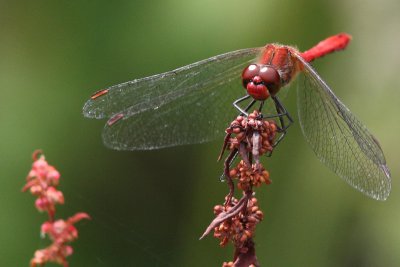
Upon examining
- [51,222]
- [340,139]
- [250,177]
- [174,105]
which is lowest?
[51,222]

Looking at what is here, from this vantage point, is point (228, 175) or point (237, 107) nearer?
point (228, 175)

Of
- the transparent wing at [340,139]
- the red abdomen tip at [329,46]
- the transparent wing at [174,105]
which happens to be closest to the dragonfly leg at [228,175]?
the transparent wing at [340,139]

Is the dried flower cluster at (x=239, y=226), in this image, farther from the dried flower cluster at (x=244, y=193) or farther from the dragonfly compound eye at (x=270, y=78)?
the dragonfly compound eye at (x=270, y=78)

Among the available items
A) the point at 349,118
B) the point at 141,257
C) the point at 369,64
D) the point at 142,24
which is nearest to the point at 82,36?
the point at 142,24

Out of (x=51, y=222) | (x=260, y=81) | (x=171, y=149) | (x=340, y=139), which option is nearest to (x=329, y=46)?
(x=340, y=139)

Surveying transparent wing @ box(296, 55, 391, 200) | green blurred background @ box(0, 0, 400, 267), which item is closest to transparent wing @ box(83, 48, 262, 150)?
transparent wing @ box(296, 55, 391, 200)

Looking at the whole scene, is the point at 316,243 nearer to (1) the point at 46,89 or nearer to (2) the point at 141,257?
(2) the point at 141,257

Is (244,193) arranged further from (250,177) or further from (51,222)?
(51,222)
